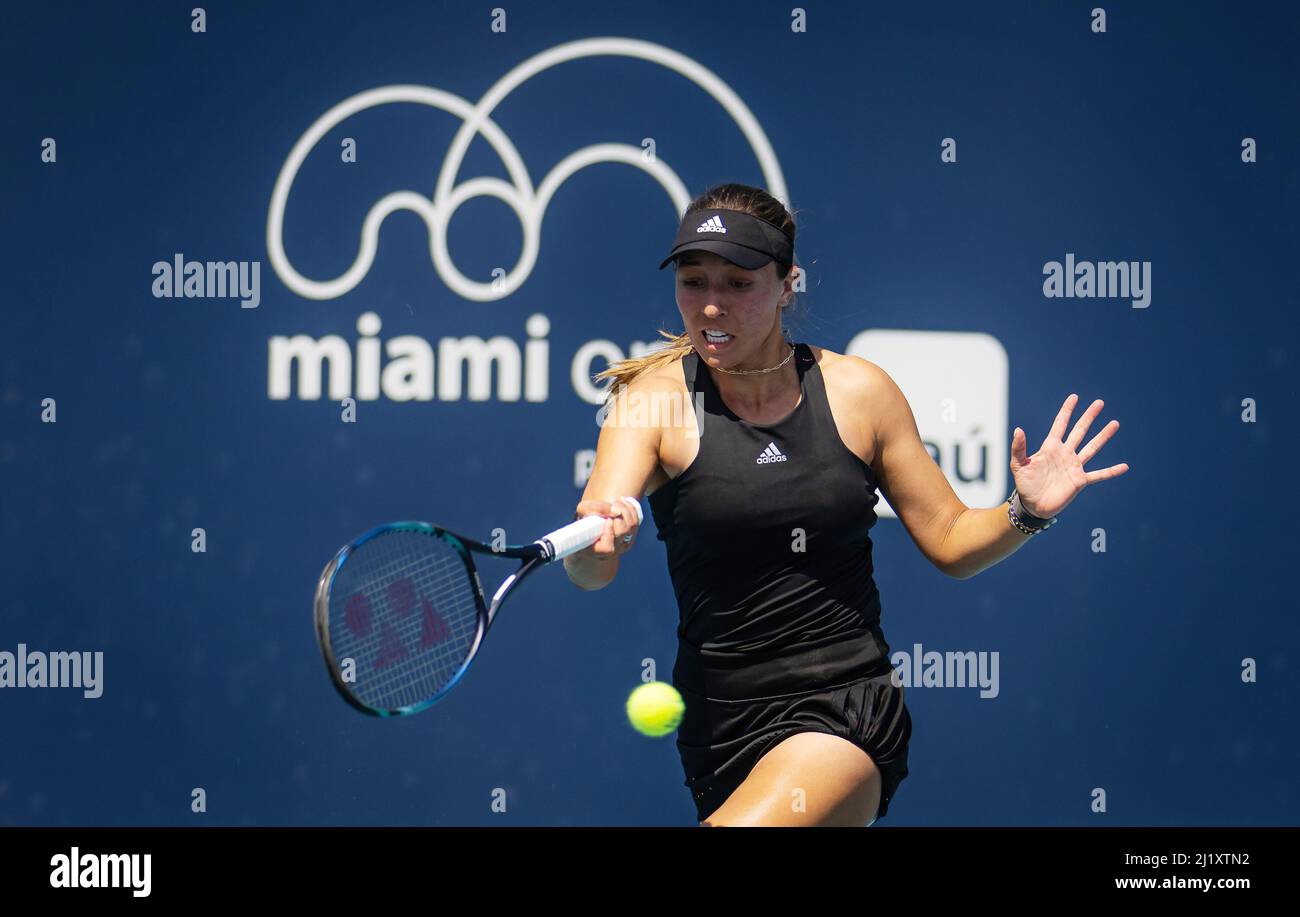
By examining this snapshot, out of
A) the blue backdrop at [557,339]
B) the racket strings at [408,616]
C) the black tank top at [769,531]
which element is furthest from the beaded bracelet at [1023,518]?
the blue backdrop at [557,339]

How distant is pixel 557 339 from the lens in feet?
14.7

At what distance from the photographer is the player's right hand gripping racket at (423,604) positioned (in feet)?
8.34

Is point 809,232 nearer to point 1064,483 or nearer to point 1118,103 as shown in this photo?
point 1118,103

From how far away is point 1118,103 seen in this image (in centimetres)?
451

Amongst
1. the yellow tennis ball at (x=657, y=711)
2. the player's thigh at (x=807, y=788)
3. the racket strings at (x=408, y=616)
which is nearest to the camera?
the player's thigh at (x=807, y=788)

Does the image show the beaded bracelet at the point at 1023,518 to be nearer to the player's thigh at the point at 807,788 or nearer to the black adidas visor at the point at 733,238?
the player's thigh at the point at 807,788

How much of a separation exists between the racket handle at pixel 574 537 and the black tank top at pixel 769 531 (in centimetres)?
30

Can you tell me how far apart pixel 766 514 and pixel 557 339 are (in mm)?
1842

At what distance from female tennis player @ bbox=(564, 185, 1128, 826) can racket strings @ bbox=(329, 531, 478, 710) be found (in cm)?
28

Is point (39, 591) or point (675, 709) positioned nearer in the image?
point (675, 709)

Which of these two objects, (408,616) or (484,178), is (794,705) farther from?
(484,178)

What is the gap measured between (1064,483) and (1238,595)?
204 cm

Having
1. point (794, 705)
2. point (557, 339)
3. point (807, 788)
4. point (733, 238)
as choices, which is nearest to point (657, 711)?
point (794, 705)
